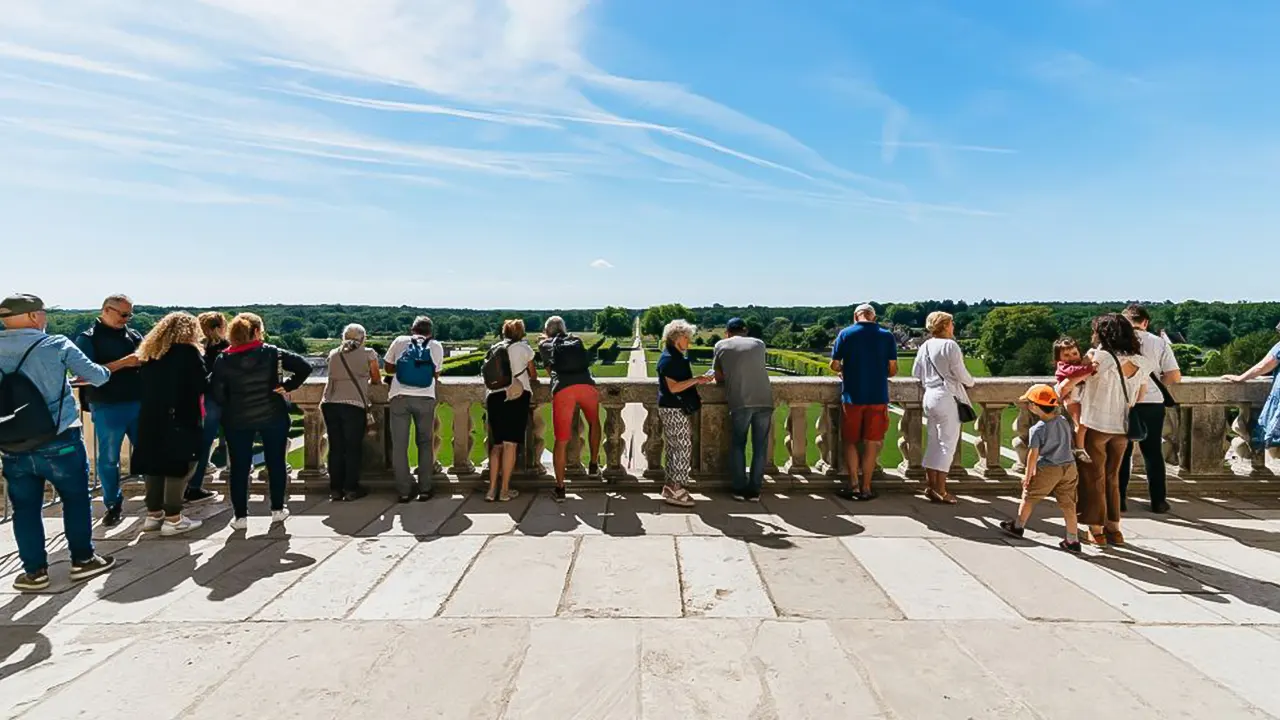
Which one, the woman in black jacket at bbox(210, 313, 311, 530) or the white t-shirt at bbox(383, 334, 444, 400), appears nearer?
the woman in black jacket at bbox(210, 313, 311, 530)

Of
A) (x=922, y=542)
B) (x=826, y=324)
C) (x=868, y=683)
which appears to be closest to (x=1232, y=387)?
(x=922, y=542)

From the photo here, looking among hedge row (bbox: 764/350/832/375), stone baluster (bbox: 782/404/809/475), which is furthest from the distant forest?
stone baluster (bbox: 782/404/809/475)

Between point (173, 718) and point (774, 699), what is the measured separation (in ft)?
8.66

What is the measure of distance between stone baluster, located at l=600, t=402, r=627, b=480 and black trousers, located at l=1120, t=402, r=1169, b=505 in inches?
183

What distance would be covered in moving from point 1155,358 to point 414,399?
6.76 meters

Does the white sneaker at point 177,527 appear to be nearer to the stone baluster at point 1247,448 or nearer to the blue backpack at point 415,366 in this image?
the blue backpack at point 415,366

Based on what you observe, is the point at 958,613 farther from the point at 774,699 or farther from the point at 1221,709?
the point at 774,699

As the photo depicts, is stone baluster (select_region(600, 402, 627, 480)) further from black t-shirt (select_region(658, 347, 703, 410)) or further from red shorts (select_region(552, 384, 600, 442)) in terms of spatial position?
black t-shirt (select_region(658, 347, 703, 410))

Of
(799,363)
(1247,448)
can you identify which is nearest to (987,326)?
(799,363)

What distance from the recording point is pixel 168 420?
18.1ft

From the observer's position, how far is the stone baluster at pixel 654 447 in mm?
6996

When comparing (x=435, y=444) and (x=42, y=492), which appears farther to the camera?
(x=435, y=444)

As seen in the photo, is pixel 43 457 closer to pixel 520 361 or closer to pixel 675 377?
pixel 520 361

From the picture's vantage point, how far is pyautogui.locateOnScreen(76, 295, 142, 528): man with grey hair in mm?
5875
